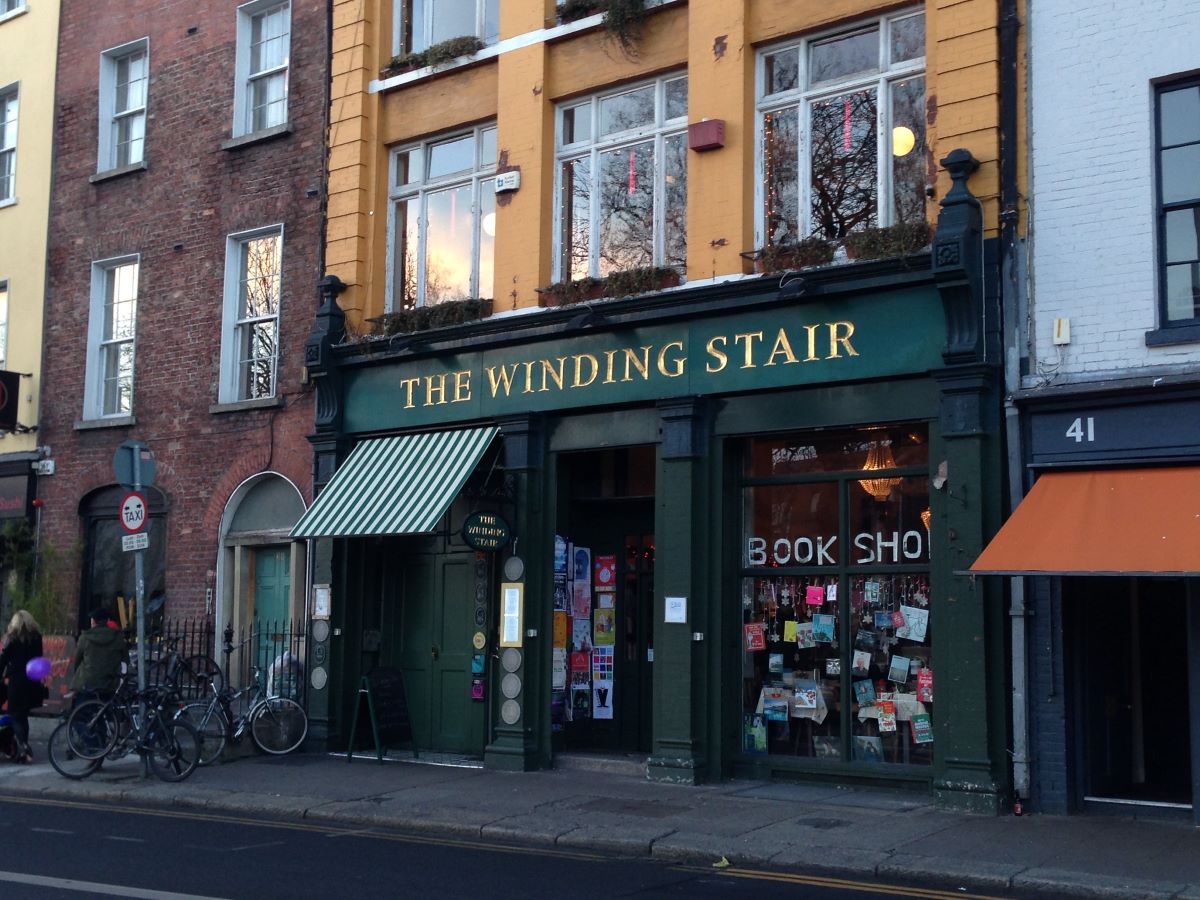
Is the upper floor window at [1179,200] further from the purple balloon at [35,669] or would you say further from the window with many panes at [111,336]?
the window with many panes at [111,336]

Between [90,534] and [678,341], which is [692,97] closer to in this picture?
[678,341]

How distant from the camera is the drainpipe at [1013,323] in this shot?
39.2ft

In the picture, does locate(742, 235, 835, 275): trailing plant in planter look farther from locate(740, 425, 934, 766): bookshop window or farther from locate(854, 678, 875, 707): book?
locate(854, 678, 875, 707): book

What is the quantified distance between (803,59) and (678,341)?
10.2 ft

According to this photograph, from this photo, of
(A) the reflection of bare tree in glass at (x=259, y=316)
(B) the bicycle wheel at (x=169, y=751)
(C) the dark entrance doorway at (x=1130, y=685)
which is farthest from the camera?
(A) the reflection of bare tree in glass at (x=259, y=316)

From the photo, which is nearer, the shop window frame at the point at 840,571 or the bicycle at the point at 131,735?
the shop window frame at the point at 840,571

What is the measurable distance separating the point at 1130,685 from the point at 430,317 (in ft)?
28.2

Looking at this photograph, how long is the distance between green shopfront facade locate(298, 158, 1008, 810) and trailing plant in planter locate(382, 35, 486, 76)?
10.4ft

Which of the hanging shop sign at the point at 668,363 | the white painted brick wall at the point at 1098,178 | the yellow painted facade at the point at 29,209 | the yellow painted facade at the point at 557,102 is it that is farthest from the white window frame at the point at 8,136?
the white painted brick wall at the point at 1098,178

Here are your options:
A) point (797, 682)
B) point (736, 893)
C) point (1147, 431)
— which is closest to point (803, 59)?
point (1147, 431)

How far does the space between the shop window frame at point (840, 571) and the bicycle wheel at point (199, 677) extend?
691cm

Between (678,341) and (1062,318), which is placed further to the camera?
(678,341)

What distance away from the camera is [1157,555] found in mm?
10633

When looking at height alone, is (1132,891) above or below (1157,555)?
below
